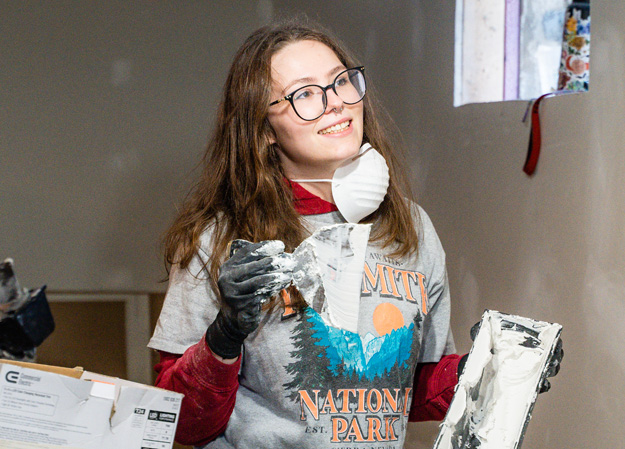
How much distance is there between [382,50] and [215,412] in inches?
101

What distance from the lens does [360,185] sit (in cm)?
130

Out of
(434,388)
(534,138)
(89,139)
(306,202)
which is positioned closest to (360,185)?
(306,202)

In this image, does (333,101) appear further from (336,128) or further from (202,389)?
(202,389)

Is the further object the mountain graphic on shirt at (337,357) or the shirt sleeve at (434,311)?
the shirt sleeve at (434,311)

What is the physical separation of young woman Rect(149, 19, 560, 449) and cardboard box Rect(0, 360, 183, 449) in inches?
2.7

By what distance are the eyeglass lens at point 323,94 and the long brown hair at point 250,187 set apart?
0.06 meters

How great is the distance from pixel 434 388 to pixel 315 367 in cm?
27

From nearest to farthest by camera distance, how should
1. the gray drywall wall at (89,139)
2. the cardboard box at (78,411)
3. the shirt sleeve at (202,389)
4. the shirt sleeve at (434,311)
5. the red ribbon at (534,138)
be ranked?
the cardboard box at (78,411)
the shirt sleeve at (202,389)
the shirt sleeve at (434,311)
the red ribbon at (534,138)
the gray drywall wall at (89,139)

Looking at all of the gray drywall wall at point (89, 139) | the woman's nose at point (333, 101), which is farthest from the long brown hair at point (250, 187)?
the gray drywall wall at point (89, 139)

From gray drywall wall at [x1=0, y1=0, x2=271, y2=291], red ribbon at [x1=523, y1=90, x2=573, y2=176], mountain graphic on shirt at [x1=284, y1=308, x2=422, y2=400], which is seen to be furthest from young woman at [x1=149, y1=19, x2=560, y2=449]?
gray drywall wall at [x1=0, y1=0, x2=271, y2=291]

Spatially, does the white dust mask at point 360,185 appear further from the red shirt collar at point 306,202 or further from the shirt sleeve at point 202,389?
the shirt sleeve at point 202,389

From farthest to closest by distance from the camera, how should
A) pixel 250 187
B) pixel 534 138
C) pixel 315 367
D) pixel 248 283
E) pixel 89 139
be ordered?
pixel 89 139, pixel 534 138, pixel 250 187, pixel 315 367, pixel 248 283

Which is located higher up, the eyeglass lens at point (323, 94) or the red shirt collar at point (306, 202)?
the eyeglass lens at point (323, 94)

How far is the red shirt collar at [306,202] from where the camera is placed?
131cm
